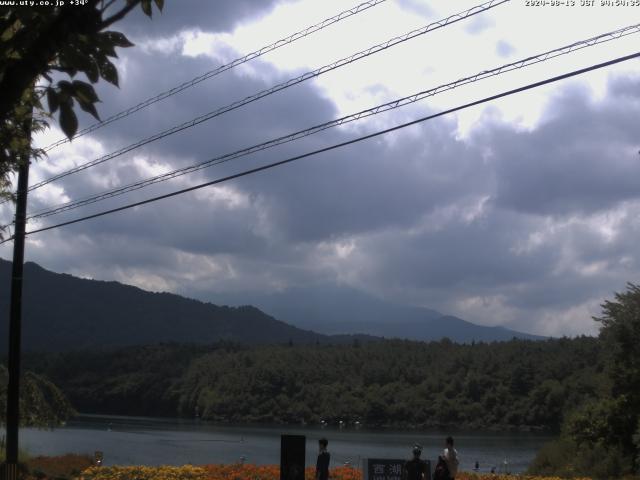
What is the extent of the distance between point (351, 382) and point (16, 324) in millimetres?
86901

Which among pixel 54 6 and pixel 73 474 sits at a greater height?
pixel 54 6

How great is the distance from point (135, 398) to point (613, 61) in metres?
→ 108

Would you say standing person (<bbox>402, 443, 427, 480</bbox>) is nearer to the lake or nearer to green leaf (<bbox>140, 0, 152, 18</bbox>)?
green leaf (<bbox>140, 0, 152, 18</bbox>)

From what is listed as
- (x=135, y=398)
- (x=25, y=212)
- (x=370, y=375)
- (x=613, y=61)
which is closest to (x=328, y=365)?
(x=370, y=375)

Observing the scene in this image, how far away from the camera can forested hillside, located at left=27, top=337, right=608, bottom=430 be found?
279 feet

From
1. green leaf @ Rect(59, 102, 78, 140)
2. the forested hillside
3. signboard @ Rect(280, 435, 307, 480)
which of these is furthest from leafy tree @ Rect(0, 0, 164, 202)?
the forested hillside

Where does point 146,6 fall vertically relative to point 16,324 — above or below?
above

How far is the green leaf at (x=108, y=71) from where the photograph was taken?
186 inches

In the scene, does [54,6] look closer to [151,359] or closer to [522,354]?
[522,354]

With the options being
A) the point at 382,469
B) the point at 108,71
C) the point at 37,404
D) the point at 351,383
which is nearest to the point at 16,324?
the point at 37,404

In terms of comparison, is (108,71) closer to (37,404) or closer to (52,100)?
(52,100)

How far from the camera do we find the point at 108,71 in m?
4.76

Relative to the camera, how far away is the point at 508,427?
82.1 m

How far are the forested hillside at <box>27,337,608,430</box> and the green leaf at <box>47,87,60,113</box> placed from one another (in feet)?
230
